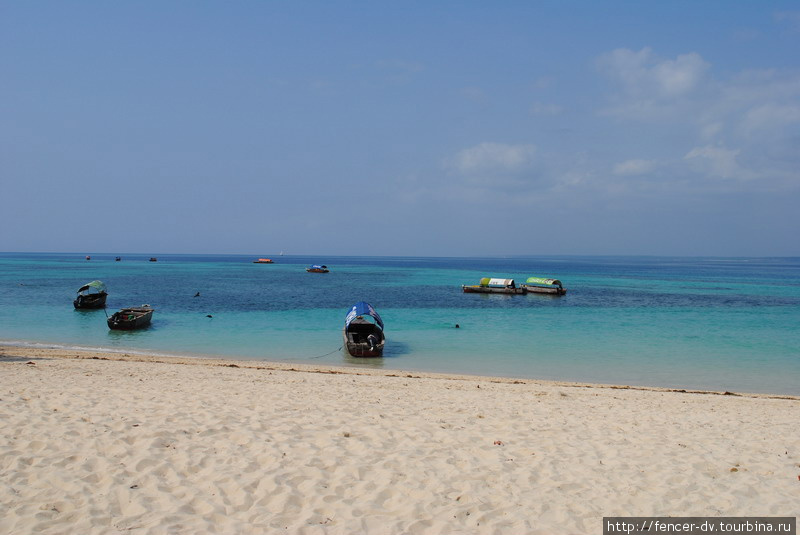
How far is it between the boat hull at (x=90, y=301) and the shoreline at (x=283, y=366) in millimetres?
15769

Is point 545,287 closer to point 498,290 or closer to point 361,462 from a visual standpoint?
point 498,290

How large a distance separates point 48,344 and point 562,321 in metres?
31.6

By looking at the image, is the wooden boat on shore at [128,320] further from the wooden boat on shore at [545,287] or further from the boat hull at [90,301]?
the wooden boat on shore at [545,287]

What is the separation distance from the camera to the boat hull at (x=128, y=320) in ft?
94.5

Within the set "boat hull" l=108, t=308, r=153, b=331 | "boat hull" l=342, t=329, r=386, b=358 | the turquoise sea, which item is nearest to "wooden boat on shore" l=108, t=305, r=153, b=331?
"boat hull" l=108, t=308, r=153, b=331

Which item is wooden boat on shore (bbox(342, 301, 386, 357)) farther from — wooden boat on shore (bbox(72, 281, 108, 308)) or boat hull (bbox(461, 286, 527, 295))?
boat hull (bbox(461, 286, 527, 295))

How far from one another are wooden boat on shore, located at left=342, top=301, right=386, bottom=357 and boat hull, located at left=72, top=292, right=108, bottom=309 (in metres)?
22.5

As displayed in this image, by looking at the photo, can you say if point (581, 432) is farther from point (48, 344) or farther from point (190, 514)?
point (48, 344)

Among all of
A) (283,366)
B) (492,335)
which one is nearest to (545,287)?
(492,335)

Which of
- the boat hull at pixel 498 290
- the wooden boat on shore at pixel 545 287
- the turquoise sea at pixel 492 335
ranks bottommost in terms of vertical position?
the turquoise sea at pixel 492 335

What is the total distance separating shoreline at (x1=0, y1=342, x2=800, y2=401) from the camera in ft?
55.7

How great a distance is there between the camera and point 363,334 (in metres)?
25.8

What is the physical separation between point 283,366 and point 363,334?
6.54 metres

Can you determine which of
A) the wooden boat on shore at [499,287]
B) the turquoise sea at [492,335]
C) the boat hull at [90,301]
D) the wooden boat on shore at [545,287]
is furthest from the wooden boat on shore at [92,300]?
the wooden boat on shore at [545,287]
